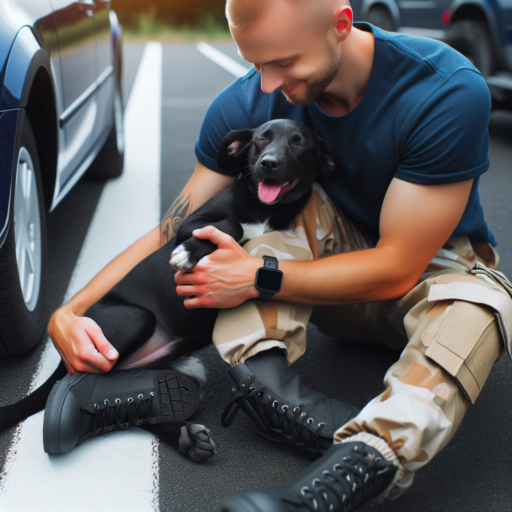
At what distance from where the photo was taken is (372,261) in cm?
208

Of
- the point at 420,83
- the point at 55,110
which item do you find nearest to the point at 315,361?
the point at 420,83

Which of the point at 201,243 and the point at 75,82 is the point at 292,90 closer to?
the point at 201,243

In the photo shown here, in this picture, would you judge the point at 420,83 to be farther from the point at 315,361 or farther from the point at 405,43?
the point at 315,361

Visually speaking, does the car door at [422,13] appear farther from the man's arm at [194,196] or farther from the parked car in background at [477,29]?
the man's arm at [194,196]

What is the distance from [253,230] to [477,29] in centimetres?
487

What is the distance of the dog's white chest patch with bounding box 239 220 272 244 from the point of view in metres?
2.40

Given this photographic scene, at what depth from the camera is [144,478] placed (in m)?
1.91

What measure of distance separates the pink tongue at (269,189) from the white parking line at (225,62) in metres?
7.57

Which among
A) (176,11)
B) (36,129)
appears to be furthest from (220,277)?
(176,11)

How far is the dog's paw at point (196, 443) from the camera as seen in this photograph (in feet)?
6.40

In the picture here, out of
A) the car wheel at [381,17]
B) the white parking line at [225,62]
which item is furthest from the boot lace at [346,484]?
the white parking line at [225,62]

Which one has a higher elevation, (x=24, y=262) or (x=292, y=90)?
(x=292, y=90)

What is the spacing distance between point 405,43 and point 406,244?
0.75 m

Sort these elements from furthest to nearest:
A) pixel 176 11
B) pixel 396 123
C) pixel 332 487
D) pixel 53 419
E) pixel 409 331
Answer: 1. pixel 176 11
2. pixel 396 123
3. pixel 409 331
4. pixel 53 419
5. pixel 332 487
